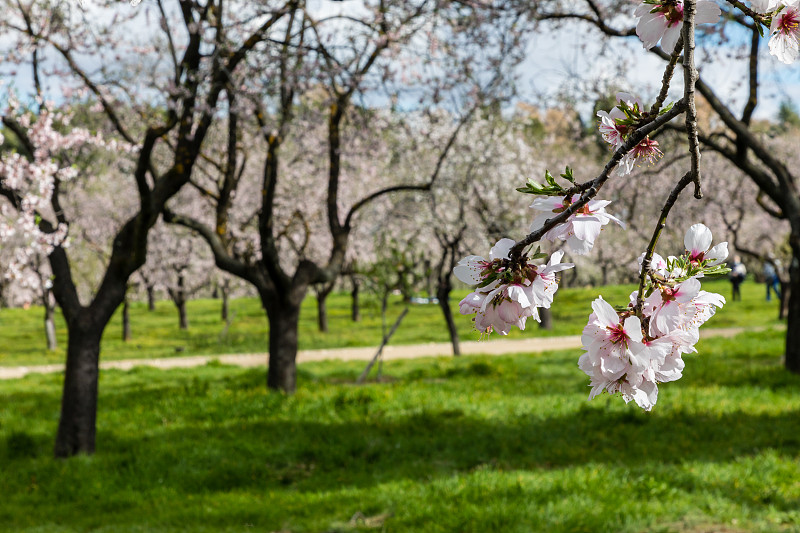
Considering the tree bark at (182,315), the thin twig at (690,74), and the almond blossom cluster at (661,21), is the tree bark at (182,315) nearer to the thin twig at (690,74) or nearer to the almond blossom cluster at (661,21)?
the almond blossom cluster at (661,21)

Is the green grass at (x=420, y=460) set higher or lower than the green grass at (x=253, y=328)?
lower

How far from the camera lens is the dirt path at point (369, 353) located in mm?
18391

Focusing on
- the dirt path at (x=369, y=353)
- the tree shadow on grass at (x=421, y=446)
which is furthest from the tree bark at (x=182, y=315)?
the tree shadow on grass at (x=421, y=446)

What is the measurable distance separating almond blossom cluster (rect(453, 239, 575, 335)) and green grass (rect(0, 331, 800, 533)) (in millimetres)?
4406

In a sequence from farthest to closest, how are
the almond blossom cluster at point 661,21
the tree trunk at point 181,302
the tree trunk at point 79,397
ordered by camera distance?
the tree trunk at point 181,302 → the tree trunk at point 79,397 → the almond blossom cluster at point 661,21

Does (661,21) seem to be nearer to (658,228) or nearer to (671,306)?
(658,228)

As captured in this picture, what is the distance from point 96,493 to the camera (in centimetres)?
728

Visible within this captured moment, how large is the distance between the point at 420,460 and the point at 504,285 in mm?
6757

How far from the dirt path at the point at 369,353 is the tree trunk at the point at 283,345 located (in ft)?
21.3

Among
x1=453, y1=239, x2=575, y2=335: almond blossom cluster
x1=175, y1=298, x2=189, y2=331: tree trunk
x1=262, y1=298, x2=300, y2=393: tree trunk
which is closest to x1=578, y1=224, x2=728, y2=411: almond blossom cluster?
x1=453, y1=239, x2=575, y2=335: almond blossom cluster

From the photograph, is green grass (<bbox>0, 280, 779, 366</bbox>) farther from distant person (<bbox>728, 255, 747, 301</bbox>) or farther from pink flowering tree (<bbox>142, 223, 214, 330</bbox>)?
pink flowering tree (<bbox>142, 223, 214, 330</bbox>)

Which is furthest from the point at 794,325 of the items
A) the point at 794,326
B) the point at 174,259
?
the point at 174,259

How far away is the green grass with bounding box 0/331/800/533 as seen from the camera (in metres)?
5.91

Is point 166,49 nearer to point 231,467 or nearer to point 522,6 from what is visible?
point 522,6
